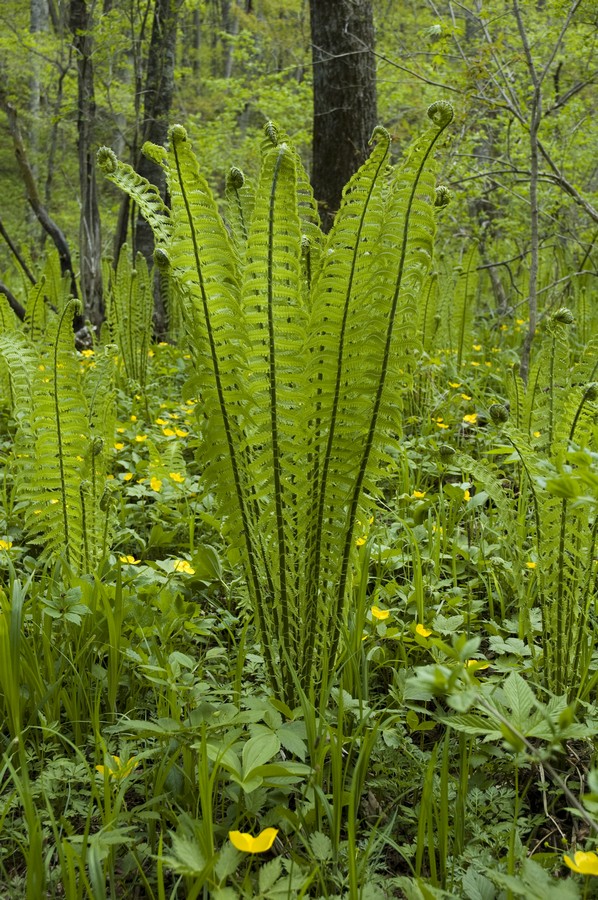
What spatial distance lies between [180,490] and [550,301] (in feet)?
12.1

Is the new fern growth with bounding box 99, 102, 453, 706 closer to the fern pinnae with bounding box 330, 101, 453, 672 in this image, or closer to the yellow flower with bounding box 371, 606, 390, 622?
the fern pinnae with bounding box 330, 101, 453, 672

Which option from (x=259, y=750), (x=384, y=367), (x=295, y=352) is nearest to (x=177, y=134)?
(x=295, y=352)

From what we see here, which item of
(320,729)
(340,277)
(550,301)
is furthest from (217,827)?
(550,301)

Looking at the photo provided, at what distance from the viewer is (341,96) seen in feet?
12.3

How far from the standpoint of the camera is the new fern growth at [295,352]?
3.68 feet

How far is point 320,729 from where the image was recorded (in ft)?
3.62

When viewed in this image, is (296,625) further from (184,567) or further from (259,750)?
(184,567)

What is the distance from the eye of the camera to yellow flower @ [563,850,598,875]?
83cm

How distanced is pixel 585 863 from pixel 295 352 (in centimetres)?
86

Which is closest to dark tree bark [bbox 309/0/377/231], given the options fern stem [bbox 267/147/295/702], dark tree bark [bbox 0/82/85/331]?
dark tree bark [bbox 0/82/85/331]

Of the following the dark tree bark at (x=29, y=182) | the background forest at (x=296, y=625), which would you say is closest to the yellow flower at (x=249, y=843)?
the background forest at (x=296, y=625)

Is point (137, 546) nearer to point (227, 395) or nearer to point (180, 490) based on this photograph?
point (180, 490)

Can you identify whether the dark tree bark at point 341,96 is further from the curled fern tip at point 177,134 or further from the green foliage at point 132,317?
the curled fern tip at point 177,134

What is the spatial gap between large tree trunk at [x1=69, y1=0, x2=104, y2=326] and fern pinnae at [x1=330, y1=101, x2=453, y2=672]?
395 cm
